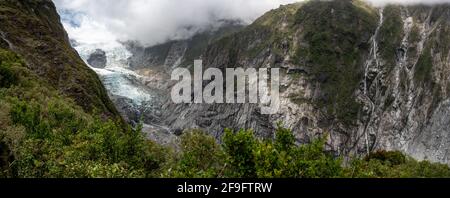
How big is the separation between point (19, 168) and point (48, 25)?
466 feet

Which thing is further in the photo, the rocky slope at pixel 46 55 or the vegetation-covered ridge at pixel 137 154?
the rocky slope at pixel 46 55

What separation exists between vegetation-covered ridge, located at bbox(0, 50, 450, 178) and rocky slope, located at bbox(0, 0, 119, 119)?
157 feet

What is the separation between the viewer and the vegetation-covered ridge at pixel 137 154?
3038 cm

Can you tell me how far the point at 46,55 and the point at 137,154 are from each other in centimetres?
10236

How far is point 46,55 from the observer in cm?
14925

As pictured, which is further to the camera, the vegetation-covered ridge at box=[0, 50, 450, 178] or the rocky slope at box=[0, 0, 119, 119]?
the rocky slope at box=[0, 0, 119, 119]

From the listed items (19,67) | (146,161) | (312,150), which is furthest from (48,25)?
(312,150)

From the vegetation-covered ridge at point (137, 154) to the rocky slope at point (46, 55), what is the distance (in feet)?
157

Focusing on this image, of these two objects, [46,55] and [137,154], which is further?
[46,55]

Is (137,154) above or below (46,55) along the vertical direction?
below

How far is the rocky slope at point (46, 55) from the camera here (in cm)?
13888

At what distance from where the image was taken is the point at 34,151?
4675 centimetres

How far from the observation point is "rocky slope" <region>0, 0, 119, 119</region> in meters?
139
